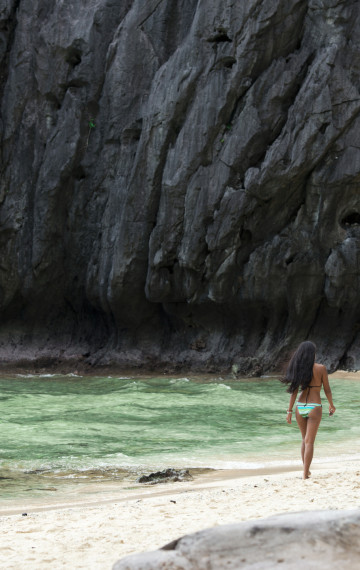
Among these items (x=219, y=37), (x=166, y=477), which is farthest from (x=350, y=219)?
(x=166, y=477)

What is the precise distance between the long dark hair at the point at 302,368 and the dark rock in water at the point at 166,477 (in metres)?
2.05

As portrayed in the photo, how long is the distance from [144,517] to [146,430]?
759 centimetres

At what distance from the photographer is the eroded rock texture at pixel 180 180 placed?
2322 centimetres

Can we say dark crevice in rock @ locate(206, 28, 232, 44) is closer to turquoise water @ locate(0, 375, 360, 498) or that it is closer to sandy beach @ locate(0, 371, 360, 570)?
turquoise water @ locate(0, 375, 360, 498)

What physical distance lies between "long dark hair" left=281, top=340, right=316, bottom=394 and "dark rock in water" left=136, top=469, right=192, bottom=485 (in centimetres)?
205

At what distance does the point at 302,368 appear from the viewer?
7336 mm

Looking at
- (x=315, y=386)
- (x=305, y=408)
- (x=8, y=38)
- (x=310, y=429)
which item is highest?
(x=8, y=38)

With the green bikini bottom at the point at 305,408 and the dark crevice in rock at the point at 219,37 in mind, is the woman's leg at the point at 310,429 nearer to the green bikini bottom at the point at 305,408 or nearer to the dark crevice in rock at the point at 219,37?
the green bikini bottom at the point at 305,408

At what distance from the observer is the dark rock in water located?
8.51m

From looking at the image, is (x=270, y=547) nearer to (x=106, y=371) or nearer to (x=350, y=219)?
(x=350, y=219)

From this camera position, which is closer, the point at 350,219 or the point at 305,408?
the point at 305,408

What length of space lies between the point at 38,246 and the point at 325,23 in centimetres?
1333

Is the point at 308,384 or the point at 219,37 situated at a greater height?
the point at 219,37

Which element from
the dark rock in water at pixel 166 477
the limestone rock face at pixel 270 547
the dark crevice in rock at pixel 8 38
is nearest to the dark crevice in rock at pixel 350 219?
the dark crevice in rock at pixel 8 38
